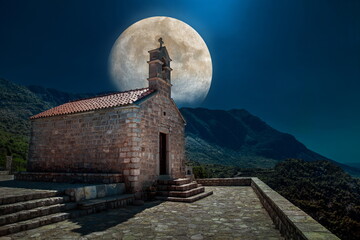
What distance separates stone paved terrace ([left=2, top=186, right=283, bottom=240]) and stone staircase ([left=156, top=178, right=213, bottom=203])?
A: 1.54m

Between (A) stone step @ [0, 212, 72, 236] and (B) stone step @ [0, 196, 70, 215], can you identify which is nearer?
(A) stone step @ [0, 212, 72, 236]

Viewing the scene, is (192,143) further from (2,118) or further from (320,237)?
(320,237)

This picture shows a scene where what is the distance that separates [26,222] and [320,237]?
5.77 metres

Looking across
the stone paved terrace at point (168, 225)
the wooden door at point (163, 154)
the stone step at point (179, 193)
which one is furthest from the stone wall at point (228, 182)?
the stone paved terrace at point (168, 225)

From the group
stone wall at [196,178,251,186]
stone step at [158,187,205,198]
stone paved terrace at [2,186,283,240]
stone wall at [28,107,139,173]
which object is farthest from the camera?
stone wall at [196,178,251,186]

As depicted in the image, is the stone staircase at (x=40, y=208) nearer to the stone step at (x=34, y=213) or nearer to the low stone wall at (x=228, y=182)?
the stone step at (x=34, y=213)

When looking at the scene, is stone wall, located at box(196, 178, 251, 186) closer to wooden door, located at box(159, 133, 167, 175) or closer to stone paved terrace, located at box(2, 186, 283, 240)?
wooden door, located at box(159, 133, 167, 175)

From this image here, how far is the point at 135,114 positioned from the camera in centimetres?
983

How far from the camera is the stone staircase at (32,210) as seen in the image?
5.04 m

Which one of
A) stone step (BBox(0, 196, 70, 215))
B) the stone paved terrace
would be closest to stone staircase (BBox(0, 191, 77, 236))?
stone step (BBox(0, 196, 70, 215))

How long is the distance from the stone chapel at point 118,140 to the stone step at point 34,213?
8.82 feet

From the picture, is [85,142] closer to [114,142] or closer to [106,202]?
[114,142]

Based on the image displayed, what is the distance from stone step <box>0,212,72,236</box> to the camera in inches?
187

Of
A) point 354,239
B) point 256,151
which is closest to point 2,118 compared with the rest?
point 354,239
